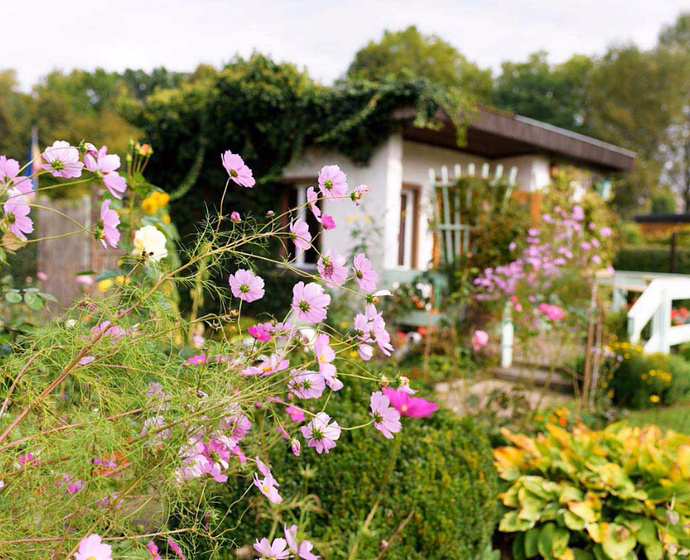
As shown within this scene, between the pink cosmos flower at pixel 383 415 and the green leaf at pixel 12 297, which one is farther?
the green leaf at pixel 12 297

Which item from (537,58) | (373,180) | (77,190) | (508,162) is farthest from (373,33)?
(373,180)

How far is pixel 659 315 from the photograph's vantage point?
6.60 m

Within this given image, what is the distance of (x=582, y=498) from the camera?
249 cm

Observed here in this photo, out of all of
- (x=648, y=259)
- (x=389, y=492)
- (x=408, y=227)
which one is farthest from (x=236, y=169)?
(x=648, y=259)

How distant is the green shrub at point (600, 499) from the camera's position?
90.0 inches

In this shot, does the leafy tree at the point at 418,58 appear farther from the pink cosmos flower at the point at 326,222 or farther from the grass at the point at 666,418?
the pink cosmos flower at the point at 326,222

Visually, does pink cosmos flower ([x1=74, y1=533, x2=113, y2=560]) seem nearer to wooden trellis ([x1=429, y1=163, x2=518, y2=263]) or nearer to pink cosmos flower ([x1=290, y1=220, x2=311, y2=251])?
pink cosmos flower ([x1=290, y1=220, x2=311, y2=251])

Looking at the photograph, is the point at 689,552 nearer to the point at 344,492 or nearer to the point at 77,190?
the point at 344,492

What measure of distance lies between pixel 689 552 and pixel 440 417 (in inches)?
41.6

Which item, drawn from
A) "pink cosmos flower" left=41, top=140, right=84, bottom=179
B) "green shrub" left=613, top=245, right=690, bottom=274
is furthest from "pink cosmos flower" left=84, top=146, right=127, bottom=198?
"green shrub" left=613, top=245, right=690, bottom=274

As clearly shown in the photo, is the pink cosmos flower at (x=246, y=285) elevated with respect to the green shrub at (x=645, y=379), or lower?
elevated

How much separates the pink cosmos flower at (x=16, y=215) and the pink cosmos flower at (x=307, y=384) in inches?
21.2

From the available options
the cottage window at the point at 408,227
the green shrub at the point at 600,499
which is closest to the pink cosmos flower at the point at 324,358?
the green shrub at the point at 600,499

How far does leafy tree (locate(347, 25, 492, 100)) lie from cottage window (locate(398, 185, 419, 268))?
701 inches
